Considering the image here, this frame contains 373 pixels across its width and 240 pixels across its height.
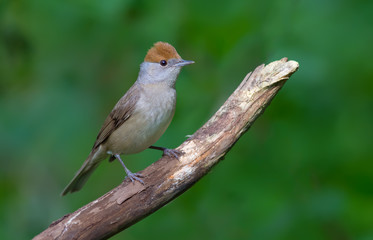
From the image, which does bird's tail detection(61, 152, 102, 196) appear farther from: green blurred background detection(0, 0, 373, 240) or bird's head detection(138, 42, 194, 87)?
bird's head detection(138, 42, 194, 87)

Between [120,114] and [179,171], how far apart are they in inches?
56.3

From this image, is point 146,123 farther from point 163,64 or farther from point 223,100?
point 223,100

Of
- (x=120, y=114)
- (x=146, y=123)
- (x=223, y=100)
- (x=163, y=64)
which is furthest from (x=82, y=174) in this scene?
(x=223, y=100)

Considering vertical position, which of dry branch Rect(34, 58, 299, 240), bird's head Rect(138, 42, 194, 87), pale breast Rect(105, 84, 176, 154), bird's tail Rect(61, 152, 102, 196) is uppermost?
bird's head Rect(138, 42, 194, 87)

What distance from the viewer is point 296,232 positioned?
16.2 feet

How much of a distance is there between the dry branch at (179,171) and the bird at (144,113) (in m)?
0.73

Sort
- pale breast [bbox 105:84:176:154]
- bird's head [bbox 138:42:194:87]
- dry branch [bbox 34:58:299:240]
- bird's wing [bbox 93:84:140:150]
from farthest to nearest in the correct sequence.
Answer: bird's head [bbox 138:42:194:87]
bird's wing [bbox 93:84:140:150]
pale breast [bbox 105:84:176:154]
dry branch [bbox 34:58:299:240]

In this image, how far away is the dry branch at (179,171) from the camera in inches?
153

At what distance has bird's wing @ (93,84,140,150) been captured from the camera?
205 inches

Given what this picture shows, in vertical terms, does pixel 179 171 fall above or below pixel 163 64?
below

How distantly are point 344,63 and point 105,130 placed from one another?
2.72 metres

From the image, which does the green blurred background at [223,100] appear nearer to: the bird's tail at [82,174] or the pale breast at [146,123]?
the pale breast at [146,123]

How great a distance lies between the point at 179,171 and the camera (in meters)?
4.08

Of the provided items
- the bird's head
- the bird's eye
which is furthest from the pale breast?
the bird's eye
